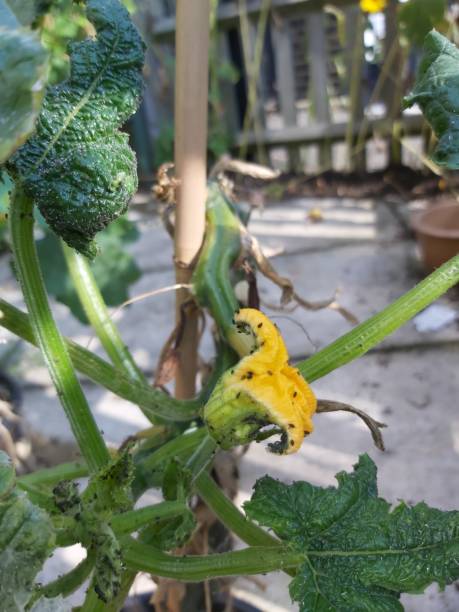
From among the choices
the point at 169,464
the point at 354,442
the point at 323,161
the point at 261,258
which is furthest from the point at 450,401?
the point at 323,161

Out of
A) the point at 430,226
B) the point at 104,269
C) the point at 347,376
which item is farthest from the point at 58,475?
the point at 430,226

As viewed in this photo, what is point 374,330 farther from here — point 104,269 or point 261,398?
point 104,269

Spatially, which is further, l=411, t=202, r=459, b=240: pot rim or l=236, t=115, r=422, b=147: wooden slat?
l=236, t=115, r=422, b=147: wooden slat

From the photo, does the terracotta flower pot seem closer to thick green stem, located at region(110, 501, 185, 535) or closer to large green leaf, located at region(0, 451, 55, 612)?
thick green stem, located at region(110, 501, 185, 535)

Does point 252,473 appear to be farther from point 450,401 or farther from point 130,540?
point 130,540

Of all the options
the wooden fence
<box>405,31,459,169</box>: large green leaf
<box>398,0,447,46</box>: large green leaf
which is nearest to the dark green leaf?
<box>405,31,459,169</box>: large green leaf

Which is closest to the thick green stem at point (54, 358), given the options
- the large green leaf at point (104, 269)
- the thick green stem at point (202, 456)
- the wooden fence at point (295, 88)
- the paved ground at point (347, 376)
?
the thick green stem at point (202, 456)

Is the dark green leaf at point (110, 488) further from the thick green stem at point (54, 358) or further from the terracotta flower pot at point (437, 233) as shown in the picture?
the terracotta flower pot at point (437, 233)
